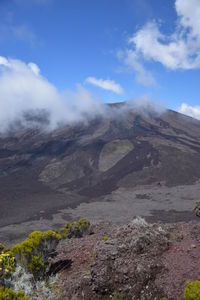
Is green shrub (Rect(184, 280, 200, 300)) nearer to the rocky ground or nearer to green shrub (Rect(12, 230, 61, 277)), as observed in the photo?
the rocky ground

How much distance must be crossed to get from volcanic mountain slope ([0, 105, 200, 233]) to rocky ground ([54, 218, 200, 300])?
2066 centimetres

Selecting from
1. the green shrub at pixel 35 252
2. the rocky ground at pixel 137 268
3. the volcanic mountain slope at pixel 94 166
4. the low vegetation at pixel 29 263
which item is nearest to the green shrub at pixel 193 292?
the rocky ground at pixel 137 268

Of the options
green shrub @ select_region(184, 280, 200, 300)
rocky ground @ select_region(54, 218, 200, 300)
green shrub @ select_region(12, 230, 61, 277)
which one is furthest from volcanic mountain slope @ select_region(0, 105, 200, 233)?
green shrub @ select_region(184, 280, 200, 300)

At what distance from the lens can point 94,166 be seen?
50500mm

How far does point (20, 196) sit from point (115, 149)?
87.5ft

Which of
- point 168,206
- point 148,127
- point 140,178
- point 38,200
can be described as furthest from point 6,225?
point 148,127

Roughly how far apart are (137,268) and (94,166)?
44638mm

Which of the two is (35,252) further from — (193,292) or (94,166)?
(94,166)

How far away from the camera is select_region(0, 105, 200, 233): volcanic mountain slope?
34906 mm

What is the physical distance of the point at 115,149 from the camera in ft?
191

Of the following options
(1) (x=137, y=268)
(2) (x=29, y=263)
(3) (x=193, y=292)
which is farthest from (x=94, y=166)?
(3) (x=193, y=292)

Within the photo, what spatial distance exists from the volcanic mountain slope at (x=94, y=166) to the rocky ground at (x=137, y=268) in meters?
20.7

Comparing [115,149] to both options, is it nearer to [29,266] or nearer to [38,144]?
[38,144]

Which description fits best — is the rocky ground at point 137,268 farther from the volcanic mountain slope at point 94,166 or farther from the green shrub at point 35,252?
the volcanic mountain slope at point 94,166
